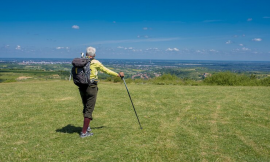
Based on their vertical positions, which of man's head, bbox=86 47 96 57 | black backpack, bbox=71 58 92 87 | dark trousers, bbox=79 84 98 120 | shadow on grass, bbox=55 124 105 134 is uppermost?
man's head, bbox=86 47 96 57

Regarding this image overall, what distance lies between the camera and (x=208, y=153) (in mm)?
5961

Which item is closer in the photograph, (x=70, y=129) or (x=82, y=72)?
(x=82, y=72)

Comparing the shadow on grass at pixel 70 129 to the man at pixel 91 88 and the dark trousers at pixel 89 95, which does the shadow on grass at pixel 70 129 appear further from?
the dark trousers at pixel 89 95

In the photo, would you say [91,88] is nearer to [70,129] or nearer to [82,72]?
[82,72]

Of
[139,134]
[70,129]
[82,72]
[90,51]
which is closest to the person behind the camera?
[82,72]

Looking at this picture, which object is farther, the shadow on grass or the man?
the shadow on grass

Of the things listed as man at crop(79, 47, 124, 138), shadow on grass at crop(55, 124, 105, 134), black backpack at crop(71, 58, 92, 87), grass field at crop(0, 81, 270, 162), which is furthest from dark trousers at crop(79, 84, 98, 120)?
shadow on grass at crop(55, 124, 105, 134)

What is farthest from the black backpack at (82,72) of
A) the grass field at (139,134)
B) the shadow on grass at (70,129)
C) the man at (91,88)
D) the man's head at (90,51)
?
the shadow on grass at (70,129)

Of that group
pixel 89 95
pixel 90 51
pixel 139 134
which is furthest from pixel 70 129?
pixel 90 51

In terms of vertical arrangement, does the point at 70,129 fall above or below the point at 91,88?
below

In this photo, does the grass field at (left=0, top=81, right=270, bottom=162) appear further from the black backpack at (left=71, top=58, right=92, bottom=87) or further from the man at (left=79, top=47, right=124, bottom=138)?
the black backpack at (left=71, top=58, right=92, bottom=87)

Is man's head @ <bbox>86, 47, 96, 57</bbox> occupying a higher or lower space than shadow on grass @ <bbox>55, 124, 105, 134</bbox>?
higher

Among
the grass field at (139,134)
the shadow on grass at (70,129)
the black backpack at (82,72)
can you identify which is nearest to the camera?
the grass field at (139,134)

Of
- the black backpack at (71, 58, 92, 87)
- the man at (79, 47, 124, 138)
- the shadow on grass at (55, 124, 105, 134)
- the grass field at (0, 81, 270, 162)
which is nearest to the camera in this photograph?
the grass field at (0, 81, 270, 162)
